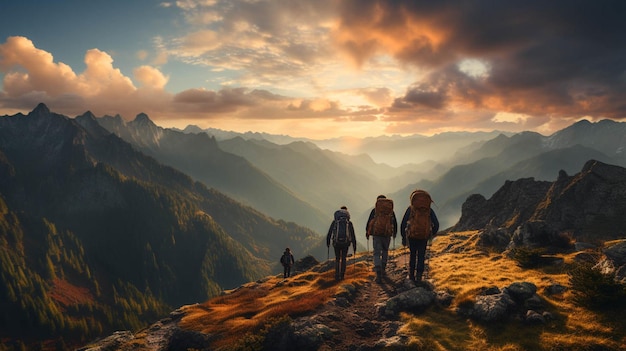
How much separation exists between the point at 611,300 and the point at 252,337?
13.2 metres

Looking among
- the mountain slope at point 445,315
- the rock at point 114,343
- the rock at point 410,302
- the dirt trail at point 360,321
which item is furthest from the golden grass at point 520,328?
the rock at point 114,343

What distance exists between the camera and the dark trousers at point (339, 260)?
2311cm

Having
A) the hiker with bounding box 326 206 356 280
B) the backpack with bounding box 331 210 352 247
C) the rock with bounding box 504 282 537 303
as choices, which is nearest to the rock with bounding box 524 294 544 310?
the rock with bounding box 504 282 537 303

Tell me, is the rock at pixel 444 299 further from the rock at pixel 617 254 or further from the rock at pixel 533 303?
the rock at pixel 617 254

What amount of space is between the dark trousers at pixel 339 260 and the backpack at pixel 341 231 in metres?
0.39

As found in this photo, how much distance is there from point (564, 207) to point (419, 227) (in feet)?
171

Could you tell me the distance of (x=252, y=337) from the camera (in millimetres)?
13266

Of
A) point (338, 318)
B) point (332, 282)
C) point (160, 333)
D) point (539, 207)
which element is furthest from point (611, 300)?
point (539, 207)

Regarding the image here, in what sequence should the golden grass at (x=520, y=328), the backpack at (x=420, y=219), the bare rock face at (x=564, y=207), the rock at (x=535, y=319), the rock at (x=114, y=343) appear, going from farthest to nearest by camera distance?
the bare rock face at (x=564, y=207) → the backpack at (x=420, y=219) → the rock at (x=114, y=343) → the rock at (x=535, y=319) → the golden grass at (x=520, y=328)

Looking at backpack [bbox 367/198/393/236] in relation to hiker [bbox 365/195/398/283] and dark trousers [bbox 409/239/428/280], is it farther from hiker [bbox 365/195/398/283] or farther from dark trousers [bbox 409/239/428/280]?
dark trousers [bbox 409/239/428/280]

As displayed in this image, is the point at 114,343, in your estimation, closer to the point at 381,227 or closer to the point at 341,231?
the point at 341,231

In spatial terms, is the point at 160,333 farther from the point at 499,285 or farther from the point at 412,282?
the point at 499,285

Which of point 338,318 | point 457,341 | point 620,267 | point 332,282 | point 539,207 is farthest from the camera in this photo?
point 539,207

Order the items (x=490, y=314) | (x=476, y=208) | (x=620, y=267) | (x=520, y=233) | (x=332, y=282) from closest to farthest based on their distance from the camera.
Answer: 1. (x=490, y=314)
2. (x=620, y=267)
3. (x=332, y=282)
4. (x=520, y=233)
5. (x=476, y=208)
